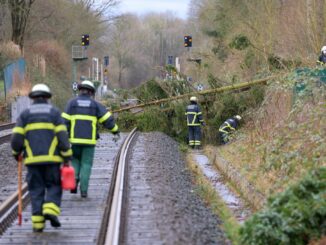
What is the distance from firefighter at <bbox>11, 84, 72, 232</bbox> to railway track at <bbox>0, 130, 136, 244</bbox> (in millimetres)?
307

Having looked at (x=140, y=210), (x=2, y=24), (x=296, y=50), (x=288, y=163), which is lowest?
(x=140, y=210)

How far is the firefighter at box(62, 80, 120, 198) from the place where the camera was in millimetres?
10586

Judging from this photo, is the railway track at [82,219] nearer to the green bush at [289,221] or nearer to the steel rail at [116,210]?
the steel rail at [116,210]

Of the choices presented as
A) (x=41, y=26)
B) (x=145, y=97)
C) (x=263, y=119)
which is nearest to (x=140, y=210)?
(x=263, y=119)

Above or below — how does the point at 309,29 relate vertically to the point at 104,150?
above

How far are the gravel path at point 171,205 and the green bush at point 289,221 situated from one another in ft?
3.12

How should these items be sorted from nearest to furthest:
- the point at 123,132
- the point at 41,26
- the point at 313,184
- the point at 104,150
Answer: the point at 313,184 < the point at 104,150 < the point at 123,132 < the point at 41,26

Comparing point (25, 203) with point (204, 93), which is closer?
point (25, 203)

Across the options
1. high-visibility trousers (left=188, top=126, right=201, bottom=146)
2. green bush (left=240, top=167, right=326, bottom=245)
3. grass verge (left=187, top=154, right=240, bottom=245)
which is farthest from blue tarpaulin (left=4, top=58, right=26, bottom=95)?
green bush (left=240, top=167, right=326, bottom=245)

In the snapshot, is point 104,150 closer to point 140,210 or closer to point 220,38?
point 140,210

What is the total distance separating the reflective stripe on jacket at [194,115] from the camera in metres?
22.6

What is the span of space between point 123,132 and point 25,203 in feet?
51.4

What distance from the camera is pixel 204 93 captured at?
24766mm

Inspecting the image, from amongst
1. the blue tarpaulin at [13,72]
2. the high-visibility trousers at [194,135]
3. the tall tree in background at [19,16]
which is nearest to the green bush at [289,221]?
the high-visibility trousers at [194,135]
